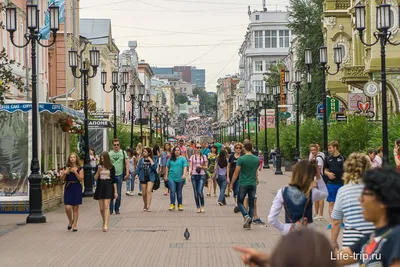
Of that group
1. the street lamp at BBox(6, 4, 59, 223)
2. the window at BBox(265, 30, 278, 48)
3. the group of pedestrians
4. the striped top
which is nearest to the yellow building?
the group of pedestrians

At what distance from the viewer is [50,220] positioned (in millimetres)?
19469

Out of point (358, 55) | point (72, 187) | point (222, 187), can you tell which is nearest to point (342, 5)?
point (358, 55)

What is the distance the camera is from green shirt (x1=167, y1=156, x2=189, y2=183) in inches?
826

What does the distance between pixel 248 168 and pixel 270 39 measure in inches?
4275

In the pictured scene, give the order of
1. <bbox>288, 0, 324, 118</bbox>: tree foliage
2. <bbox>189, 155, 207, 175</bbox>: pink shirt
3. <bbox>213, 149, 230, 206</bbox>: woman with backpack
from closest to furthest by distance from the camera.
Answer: <bbox>189, 155, 207, 175</bbox>: pink shirt < <bbox>213, 149, 230, 206</bbox>: woman with backpack < <bbox>288, 0, 324, 118</bbox>: tree foliage

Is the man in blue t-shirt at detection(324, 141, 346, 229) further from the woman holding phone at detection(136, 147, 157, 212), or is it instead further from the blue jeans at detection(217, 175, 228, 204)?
the blue jeans at detection(217, 175, 228, 204)

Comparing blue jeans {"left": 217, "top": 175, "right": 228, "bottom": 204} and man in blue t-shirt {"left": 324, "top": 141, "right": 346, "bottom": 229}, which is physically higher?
man in blue t-shirt {"left": 324, "top": 141, "right": 346, "bottom": 229}

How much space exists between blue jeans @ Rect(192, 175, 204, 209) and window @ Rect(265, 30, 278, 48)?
103319 millimetres

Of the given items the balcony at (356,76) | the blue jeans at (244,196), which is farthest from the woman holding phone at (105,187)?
the balcony at (356,76)

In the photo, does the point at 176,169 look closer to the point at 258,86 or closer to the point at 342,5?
the point at 342,5

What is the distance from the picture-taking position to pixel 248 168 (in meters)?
16.7

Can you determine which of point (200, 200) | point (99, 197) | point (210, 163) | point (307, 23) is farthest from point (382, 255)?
point (307, 23)

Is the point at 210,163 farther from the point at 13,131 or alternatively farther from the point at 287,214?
the point at 287,214

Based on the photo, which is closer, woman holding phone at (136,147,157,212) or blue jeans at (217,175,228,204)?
woman holding phone at (136,147,157,212)
